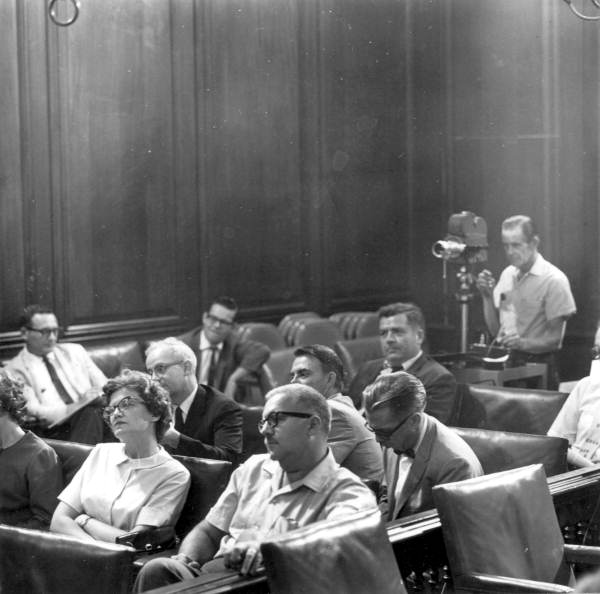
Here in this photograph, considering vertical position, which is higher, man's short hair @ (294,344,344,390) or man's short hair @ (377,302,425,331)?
man's short hair @ (377,302,425,331)

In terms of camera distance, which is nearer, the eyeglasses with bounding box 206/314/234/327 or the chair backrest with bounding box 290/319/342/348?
the eyeglasses with bounding box 206/314/234/327

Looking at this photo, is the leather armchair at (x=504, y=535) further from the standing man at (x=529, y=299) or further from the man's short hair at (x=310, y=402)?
the standing man at (x=529, y=299)

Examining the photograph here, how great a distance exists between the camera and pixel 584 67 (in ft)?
26.6

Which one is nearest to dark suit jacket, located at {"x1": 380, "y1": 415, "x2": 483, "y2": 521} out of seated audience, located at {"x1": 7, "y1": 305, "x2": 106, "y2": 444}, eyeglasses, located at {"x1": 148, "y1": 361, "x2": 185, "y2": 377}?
eyeglasses, located at {"x1": 148, "y1": 361, "x2": 185, "y2": 377}

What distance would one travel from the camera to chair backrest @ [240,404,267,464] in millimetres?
4680

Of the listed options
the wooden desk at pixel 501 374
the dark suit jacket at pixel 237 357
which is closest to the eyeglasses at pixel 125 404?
the dark suit jacket at pixel 237 357

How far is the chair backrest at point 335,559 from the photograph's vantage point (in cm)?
256

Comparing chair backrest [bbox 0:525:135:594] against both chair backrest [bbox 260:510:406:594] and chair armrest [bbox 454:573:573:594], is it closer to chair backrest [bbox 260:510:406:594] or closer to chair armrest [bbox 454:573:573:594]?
chair backrest [bbox 260:510:406:594]

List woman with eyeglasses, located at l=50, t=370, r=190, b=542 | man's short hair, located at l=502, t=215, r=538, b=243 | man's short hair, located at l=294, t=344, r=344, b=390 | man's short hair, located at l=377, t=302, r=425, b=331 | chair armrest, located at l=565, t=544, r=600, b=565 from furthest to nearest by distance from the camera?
1. man's short hair, located at l=502, t=215, r=538, b=243
2. man's short hair, located at l=377, t=302, r=425, b=331
3. man's short hair, located at l=294, t=344, r=344, b=390
4. woman with eyeglasses, located at l=50, t=370, r=190, b=542
5. chair armrest, located at l=565, t=544, r=600, b=565

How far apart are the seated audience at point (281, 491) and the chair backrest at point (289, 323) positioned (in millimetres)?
4593

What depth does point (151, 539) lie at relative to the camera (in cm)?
357

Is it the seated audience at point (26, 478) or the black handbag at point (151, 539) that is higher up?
the seated audience at point (26, 478)

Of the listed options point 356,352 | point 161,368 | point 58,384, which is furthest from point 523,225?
point 161,368

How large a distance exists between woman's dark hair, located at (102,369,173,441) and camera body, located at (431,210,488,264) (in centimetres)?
397
